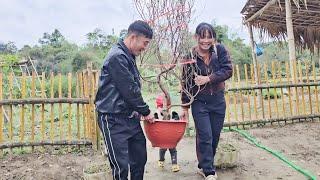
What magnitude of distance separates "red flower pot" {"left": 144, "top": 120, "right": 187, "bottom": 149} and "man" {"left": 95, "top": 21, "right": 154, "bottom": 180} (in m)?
0.35

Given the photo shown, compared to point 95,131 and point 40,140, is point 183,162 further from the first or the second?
point 40,140

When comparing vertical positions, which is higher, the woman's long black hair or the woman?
the woman's long black hair

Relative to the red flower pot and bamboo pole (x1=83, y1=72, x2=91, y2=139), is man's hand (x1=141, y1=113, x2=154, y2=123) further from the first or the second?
bamboo pole (x1=83, y1=72, x2=91, y2=139)

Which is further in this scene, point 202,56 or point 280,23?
point 280,23

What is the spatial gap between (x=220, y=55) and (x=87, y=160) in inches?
101

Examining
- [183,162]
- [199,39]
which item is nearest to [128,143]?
[199,39]

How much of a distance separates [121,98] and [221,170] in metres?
2.06

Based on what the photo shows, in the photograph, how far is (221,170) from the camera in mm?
4746

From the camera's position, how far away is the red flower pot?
3.66 metres

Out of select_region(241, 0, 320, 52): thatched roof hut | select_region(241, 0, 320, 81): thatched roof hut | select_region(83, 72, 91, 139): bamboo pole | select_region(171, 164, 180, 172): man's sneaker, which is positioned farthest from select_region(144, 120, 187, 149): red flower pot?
select_region(241, 0, 320, 52): thatched roof hut

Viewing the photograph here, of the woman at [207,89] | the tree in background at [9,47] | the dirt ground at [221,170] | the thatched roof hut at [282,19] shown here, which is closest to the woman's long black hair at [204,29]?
the woman at [207,89]

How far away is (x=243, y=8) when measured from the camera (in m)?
10.1

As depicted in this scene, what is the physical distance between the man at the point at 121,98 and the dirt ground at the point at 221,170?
1.55 meters

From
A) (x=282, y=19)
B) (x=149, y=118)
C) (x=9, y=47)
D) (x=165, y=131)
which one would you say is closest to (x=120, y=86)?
(x=149, y=118)
